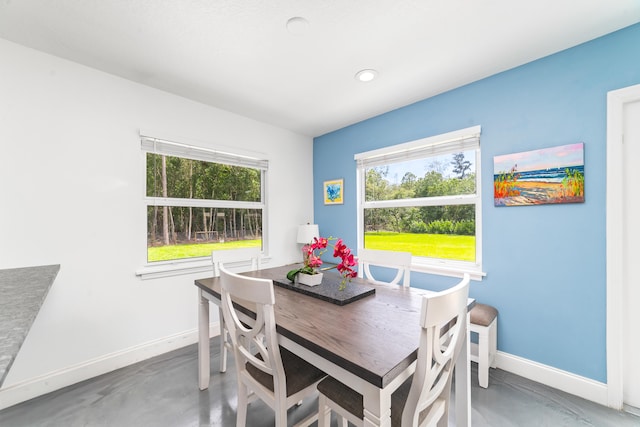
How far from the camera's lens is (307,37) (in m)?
1.76

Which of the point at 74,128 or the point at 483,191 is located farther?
the point at 483,191

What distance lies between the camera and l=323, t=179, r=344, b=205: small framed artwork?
3471 millimetres

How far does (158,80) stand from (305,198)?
2.16 m

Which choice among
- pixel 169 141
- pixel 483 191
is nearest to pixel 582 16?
pixel 483 191

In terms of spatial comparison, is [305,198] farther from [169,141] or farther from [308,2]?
[308,2]

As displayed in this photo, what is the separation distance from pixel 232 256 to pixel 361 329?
5.00ft

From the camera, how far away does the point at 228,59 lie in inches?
78.6

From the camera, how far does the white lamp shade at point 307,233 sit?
344cm

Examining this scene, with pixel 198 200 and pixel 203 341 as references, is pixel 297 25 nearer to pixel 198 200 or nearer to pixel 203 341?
pixel 198 200

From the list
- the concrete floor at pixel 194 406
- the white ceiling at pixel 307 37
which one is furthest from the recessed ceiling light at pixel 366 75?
the concrete floor at pixel 194 406

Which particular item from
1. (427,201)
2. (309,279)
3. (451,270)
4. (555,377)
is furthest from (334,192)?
(555,377)

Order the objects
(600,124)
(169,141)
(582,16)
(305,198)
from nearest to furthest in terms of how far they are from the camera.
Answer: (582,16) → (600,124) → (169,141) → (305,198)

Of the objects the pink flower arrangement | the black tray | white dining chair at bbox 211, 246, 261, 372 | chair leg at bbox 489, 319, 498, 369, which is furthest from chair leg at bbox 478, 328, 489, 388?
white dining chair at bbox 211, 246, 261, 372

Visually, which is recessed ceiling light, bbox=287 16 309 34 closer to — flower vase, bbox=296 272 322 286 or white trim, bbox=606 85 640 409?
flower vase, bbox=296 272 322 286
